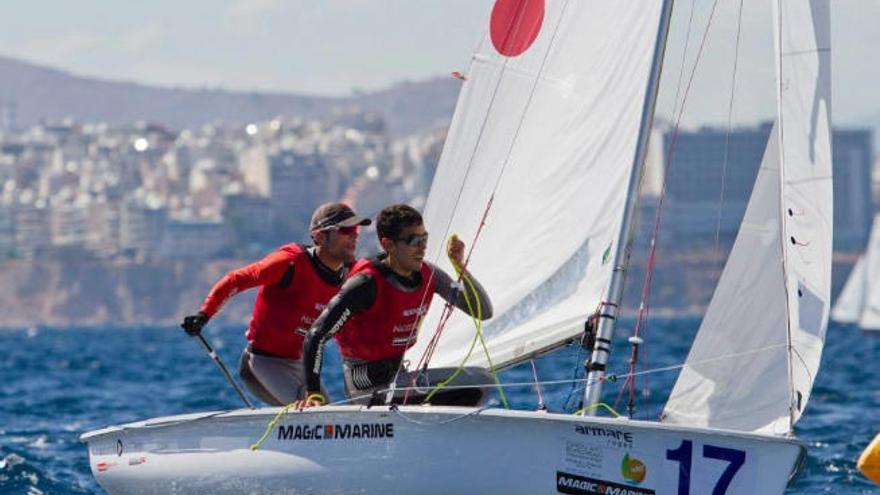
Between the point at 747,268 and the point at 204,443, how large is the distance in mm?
2157

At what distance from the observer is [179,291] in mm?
148625

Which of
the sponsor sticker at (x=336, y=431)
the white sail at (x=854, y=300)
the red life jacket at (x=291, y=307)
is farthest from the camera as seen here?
the white sail at (x=854, y=300)

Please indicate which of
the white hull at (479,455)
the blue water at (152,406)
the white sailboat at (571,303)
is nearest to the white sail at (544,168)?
the white sailboat at (571,303)

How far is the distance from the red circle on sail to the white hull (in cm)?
185

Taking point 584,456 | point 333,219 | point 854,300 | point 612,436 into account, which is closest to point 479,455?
point 584,456

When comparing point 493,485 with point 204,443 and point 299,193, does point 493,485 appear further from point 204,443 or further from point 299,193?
point 299,193

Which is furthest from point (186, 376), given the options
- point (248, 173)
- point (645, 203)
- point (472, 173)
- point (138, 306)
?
point (248, 173)

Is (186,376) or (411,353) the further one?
(186,376)

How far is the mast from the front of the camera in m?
8.25

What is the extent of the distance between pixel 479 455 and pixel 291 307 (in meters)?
1.31

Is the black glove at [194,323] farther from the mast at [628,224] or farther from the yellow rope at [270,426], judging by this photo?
the mast at [628,224]

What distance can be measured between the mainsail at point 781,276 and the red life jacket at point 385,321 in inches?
40.2

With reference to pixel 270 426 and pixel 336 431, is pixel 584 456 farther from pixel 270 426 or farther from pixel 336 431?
pixel 270 426

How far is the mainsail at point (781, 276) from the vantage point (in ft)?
26.6
